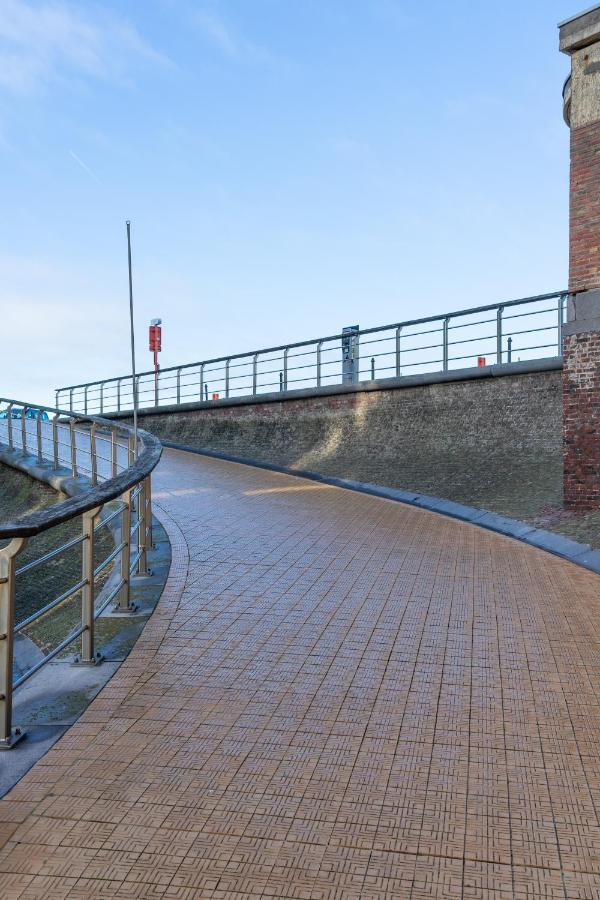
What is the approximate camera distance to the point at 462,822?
3080 millimetres

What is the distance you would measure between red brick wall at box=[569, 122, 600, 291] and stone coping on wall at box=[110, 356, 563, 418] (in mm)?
2391

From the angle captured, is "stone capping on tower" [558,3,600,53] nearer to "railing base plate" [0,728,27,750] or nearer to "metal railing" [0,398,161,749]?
"metal railing" [0,398,161,749]

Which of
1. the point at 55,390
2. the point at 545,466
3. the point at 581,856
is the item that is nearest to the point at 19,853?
the point at 581,856

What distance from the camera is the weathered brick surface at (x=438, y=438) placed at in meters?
13.1

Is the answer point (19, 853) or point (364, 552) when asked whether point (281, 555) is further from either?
point (19, 853)

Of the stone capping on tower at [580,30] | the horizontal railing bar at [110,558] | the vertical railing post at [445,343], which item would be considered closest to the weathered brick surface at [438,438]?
the vertical railing post at [445,343]

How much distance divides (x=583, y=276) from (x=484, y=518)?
12.8ft

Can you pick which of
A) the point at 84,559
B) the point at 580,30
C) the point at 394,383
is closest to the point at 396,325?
the point at 394,383

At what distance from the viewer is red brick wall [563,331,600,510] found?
1088cm

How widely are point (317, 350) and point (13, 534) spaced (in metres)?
16.0

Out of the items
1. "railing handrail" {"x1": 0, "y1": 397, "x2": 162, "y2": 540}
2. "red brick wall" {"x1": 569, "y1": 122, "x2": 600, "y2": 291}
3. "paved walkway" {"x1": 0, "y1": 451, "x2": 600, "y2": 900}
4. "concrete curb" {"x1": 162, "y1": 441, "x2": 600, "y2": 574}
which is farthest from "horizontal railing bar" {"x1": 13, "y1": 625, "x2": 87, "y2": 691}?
"red brick wall" {"x1": 569, "y1": 122, "x2": 600, "y2": 291}

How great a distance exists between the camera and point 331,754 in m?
3.66

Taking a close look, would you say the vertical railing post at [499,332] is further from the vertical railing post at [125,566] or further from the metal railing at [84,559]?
the vertical railing post at [125,566]

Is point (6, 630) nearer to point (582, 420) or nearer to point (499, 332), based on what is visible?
point (582, 420)
